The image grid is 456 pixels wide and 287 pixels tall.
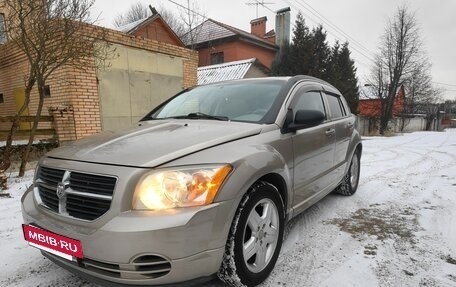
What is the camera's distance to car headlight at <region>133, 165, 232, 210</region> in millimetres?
1864

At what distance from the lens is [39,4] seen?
5.45m

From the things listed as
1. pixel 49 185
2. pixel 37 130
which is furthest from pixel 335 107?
pixel 37 130

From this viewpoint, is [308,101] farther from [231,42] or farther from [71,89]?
[231,42]

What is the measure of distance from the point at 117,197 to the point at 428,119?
52000 mm

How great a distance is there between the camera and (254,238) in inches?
90.4

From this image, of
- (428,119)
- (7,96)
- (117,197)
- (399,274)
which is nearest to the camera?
(117,197)

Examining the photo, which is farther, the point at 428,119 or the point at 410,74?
the point at 428,119

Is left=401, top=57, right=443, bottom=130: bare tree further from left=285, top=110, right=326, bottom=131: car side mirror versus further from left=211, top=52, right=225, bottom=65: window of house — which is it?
left=285, top=110, right=326, bottom=131: car side mirror

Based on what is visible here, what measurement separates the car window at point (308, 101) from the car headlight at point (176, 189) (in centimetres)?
141

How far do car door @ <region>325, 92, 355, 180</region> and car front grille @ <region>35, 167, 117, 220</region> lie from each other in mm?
2788

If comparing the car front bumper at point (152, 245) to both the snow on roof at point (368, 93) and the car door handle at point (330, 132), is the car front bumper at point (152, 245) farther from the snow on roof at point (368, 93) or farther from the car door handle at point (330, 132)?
the snow on roof at point (368, 93)

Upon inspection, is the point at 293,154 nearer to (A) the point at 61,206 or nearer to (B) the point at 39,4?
(A) the point at 61,206

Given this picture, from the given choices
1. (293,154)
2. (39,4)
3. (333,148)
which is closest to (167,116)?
(293,154)

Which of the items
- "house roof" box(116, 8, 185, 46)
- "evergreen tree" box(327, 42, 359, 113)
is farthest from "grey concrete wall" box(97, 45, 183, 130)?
"evergreen tree" box(327, 42, 359, 113)
